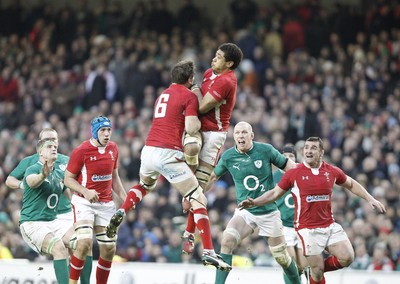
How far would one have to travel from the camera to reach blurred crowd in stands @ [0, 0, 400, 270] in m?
19.9

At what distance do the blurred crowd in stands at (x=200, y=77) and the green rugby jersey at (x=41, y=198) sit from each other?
15.0ft

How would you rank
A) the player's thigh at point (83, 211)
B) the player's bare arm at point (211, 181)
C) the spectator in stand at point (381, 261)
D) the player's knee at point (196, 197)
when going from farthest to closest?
the spectator in stand at point (381, 261), the player's bare arm at point (211, 181), the player's thigh at point (83, 211), the player's knee at point (196, 197)

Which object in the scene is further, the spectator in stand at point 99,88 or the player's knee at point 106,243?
the spectator in stand at point 99,88

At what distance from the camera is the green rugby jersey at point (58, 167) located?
550 inches

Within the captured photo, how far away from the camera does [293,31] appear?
24.9m

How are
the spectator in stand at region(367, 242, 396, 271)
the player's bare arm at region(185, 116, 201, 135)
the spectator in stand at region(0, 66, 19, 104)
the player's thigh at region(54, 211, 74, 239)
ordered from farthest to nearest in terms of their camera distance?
the spectator in stand at region(0, 66, 19, 104), the spectator in stand at region(367, 242, 396, 271), the player's thigh at region(54, 211, 74, 239), the player's bare arm at region(185, 116, 201, 135)

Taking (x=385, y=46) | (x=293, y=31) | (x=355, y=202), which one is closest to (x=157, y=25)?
(x=293, y=31)

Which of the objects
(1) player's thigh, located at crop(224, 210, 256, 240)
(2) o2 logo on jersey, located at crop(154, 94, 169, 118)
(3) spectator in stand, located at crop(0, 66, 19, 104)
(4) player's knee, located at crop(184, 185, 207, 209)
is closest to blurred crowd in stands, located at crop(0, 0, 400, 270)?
(3) spectator in stand, located at crop(0, 66, 19, 104)

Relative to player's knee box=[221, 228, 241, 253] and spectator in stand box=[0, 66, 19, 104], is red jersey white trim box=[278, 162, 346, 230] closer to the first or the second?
player's knee box=[221, 228, 241, 253]

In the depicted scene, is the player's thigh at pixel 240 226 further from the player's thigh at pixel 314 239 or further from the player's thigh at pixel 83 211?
the player's thigh at pixel 83 211

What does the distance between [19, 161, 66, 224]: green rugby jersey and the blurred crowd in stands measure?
458 centimetres

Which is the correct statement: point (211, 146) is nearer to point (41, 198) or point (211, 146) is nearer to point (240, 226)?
point (240, 226)

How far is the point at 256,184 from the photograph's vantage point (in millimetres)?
13828

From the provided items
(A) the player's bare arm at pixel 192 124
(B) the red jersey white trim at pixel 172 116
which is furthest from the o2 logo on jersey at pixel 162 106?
(A) the player's bare arm at pixel 192 124
